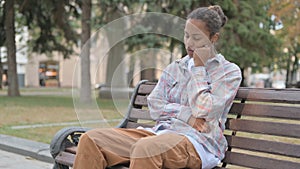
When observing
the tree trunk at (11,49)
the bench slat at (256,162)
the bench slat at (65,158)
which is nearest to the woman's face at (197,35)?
the bench slat at (256,162)

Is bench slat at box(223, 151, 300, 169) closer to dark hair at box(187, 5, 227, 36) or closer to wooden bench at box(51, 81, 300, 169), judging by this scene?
wooden bench at box(51, 81, 300, 169)

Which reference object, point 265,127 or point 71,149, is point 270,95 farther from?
point 71,149

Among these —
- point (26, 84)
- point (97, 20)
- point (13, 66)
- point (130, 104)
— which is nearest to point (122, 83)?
point (130, 104)

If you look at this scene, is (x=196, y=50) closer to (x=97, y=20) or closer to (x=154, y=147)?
(x=154, y=147)

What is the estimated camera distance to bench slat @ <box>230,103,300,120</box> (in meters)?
2.60

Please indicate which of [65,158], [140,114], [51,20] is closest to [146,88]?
[140,114]

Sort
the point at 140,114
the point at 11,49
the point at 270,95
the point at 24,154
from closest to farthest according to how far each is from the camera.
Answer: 1. the point at 270,95
2. the point at 140,114
3. the point at 24,154
4. the point at 11,49

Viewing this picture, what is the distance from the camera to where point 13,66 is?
1775 cm

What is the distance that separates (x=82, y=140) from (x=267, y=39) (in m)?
16.2

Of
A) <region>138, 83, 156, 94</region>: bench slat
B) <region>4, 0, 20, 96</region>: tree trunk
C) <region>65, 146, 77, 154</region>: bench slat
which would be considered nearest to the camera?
<region>65, 146, 77, 154</region>: bench slat

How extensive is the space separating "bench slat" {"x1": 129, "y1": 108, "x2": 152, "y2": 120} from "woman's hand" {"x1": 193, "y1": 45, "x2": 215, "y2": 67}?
0.88 m

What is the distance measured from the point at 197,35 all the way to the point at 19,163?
121 inches

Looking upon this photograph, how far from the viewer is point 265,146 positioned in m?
2.67

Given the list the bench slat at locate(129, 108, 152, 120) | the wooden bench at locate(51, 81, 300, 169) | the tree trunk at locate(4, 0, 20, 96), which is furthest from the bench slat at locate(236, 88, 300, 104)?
the tree trunk at locate(4, 0, 20, 96)
